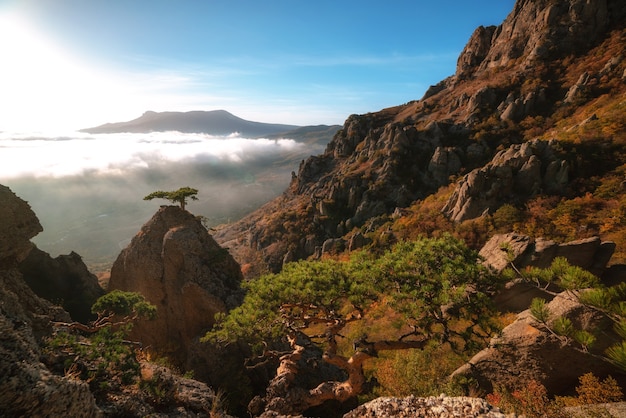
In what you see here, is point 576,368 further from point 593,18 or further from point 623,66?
point 593,18

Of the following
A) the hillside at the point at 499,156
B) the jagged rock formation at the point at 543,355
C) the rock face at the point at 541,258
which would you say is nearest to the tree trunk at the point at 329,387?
the jagged rock formation at the point at 543,355

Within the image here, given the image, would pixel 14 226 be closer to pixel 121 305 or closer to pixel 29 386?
pixel 121 305

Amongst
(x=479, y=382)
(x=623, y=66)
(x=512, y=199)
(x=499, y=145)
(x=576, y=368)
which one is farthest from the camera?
(x=499, y=145)

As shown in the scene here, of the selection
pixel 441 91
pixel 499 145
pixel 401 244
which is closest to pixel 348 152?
pixel 441 91

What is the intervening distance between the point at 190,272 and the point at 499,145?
7058 cm

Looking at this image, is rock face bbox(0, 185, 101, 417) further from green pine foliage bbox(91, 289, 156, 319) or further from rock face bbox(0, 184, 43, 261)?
green pine foliage bbox(91, 289, 156, 319)

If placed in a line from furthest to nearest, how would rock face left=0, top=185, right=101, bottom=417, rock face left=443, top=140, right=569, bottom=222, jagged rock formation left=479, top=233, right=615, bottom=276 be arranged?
rock face left=443, top=140, right=569, bottom=222 < jagged rock formation left=479, top=233, right=615, bottom=276 < rock face left=0, top=185, right=101, bottom=417

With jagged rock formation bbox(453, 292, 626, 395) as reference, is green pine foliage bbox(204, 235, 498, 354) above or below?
above

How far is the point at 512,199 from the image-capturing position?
41469 mm

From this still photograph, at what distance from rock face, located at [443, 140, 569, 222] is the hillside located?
158mm

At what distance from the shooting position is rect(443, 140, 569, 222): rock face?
4134 cm

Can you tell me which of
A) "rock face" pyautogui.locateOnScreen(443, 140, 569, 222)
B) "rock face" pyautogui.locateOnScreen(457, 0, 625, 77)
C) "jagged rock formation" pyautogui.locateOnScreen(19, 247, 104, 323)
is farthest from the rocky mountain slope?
"rock face" pyautogui.locateOnScreen(457, 0, 625, 77)

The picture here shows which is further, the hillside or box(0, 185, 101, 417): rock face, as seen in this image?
the hillside

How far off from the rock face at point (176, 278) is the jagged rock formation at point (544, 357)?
21715 millimetres
